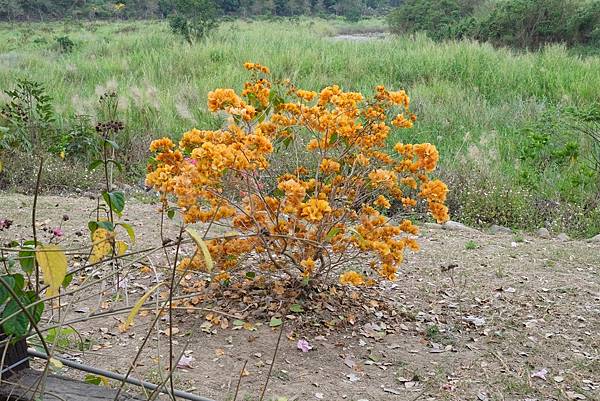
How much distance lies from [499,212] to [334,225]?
2735 millimetres

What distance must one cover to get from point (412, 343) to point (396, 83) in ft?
23.6

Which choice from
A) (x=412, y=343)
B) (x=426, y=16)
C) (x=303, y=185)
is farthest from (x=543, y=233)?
(x=426, y=16)

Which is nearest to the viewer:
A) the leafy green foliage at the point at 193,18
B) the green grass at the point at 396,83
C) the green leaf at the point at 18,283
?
the green leaf at the point at 18,283

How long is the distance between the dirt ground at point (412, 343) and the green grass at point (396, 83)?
72.3 inches

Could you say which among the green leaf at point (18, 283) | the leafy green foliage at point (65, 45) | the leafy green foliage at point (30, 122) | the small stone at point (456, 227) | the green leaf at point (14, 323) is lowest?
the leafy green foliage at point (65, 45)

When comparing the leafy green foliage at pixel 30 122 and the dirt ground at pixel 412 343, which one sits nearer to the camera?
the dirt ground at pixel 412 343

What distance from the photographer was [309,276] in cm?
262

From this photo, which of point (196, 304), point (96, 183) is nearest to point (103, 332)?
point (196, 304)

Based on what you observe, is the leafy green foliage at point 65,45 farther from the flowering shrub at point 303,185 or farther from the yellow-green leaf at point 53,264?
the yellow-green leaf at point 53,264

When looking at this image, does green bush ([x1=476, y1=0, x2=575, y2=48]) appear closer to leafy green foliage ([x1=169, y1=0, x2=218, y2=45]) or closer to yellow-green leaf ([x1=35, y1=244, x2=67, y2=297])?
leafy green foliage ([x1=169, y1=0, x2=218, y2=45])

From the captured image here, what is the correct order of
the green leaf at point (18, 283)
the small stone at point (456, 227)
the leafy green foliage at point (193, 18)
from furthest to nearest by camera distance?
1. the leafy green foliage at point (193, 18)
2. the small stone at point (456, 227)
3. the green leaf at point (18, 283)

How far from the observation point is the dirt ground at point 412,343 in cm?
231

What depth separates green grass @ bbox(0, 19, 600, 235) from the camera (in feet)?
18.9

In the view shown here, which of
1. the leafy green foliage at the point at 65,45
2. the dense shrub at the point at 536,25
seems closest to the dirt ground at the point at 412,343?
the leafy green foliage at the point at 65,45
